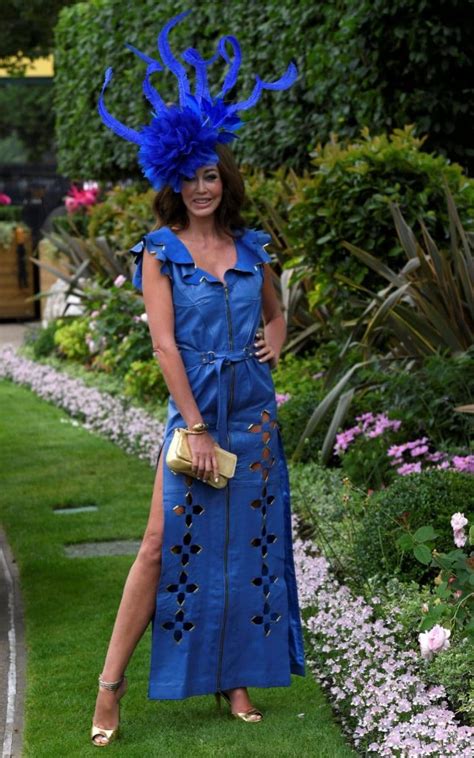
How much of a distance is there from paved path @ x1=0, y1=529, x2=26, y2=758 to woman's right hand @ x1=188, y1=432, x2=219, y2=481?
97 centimetres

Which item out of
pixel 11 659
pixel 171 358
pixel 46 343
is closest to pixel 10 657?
pixel 11 659

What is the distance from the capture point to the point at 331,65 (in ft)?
29.2

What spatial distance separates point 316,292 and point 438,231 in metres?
0.77

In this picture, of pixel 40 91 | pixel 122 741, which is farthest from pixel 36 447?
pixel 40 91

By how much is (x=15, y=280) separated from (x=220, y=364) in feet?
48.6

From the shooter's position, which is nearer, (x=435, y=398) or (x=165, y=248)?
(x=165, y=248)

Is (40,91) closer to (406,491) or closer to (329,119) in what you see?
(329,119)

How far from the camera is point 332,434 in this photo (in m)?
6.42

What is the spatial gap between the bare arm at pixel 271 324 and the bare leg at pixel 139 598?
0.42 meters

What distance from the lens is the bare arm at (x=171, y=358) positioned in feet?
12.2

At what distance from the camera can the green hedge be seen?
8.00m

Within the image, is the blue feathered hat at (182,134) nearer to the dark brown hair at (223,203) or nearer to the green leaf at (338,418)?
the dark brown hair at (223,203)

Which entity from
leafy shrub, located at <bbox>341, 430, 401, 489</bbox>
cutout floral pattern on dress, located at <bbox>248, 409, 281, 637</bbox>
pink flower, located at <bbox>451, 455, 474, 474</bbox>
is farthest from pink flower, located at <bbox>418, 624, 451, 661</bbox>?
leafy shrub, located at <bbox>341, 430, 401, 489</bbox>

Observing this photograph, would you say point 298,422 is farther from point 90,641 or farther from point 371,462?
point 90,641
